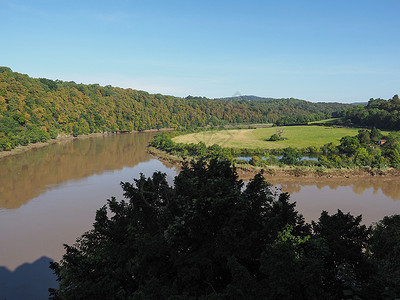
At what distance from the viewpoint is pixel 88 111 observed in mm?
98938

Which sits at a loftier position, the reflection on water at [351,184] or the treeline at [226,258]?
the treeline at [226,258]

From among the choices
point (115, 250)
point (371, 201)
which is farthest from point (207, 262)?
point (371, 201)

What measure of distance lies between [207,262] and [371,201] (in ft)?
98.6

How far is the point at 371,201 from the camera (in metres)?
31.5

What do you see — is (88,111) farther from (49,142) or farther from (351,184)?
(351,184)

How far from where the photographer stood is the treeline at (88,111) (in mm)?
66250

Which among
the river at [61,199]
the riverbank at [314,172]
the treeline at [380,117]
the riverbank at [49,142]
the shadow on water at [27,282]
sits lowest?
the shadow on water at [27,282]

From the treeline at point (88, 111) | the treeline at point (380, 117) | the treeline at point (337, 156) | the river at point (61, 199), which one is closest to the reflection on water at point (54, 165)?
the river at point (61, 199)

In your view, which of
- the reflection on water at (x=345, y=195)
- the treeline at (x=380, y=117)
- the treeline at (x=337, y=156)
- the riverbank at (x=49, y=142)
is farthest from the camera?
the treeline at (x=380, y=117)

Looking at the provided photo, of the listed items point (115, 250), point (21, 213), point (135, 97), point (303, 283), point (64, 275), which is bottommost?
point (21, 213)

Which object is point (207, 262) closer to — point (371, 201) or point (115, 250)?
point (115, 250)

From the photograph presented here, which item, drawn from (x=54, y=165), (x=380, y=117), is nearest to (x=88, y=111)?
(x=54, y=165)

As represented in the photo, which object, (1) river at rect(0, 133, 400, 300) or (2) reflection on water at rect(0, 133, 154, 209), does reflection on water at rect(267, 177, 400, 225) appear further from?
(2) reflection on water at rect(0, 133, 154, 209)

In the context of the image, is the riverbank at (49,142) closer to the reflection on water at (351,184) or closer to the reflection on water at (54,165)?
the reflection on water at (54,165)
